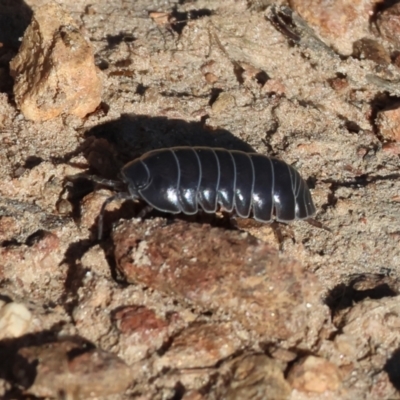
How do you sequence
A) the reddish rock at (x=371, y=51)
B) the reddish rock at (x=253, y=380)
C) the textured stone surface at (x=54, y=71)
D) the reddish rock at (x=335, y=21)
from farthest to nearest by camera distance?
the reddish rock at (x=335, y=21) < the reddish rock at (x=371, y=51) < the textured stone surface at (x=54, y=71) < the reddish rock at (x=253, y=380)

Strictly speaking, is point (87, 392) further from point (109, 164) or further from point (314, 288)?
point (109, 164)

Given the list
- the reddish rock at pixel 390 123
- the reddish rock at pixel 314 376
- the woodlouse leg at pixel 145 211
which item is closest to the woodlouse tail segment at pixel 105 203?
the woodlouse leg at pixel 145 211

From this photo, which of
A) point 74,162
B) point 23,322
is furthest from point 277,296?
point 74,162

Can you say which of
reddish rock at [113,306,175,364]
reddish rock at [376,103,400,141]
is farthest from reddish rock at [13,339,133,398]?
reddish rock at [376,103,400,141]

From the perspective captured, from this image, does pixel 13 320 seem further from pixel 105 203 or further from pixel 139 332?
pixel 105 203

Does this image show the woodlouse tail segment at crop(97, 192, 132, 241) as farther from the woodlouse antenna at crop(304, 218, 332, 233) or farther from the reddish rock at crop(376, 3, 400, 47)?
the reddish rock at crop(376, 3, 400, 47)

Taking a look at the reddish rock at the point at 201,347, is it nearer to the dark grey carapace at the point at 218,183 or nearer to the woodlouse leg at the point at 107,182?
the dark grey carapace at the point at 218,183
